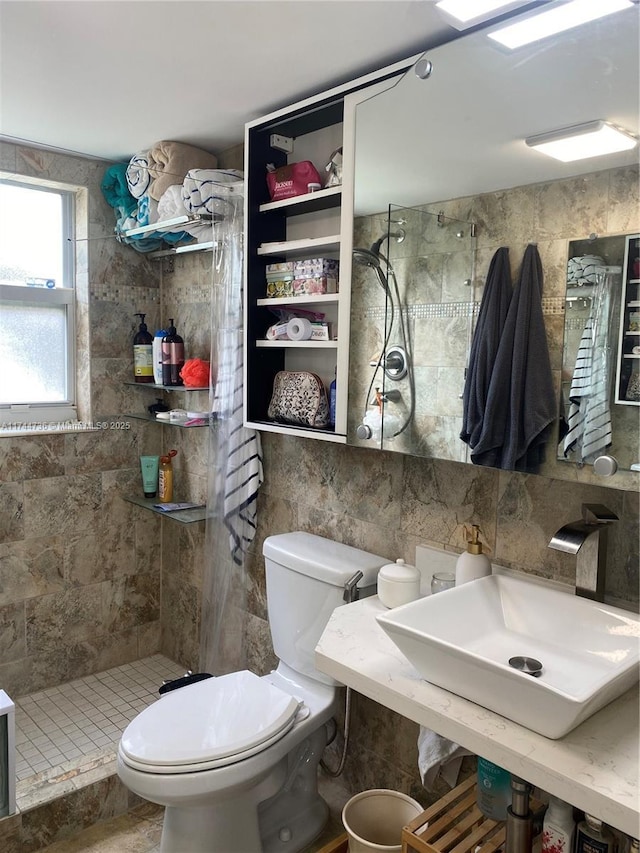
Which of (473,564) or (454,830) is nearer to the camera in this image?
(454,830)

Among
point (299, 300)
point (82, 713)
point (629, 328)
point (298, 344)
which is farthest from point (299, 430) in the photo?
point (82, 713)

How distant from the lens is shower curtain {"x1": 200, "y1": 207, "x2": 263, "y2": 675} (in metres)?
2.35

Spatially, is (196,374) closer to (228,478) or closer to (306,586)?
(228,478)

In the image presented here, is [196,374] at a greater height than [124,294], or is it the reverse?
[124,294]

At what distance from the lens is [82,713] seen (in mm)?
2578

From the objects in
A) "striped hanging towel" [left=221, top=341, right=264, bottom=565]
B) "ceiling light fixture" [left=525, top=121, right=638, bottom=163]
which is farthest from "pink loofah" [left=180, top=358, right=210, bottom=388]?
"ceiling light fixture" [left=525, top=121, right=638, bottom=163]

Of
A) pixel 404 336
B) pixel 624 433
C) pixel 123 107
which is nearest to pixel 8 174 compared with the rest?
pixel 123 107

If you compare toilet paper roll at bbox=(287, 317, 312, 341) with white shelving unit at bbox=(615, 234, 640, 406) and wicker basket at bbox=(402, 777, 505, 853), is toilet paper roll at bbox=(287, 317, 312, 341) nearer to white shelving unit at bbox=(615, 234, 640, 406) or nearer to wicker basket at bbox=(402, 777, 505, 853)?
white shelving unit at bbox=(615, 234, 640, 406)

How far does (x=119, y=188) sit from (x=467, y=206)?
1751 millimetres

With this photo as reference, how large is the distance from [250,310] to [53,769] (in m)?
1.68

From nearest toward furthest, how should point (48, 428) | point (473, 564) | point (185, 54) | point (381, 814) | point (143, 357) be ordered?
point (473, 564) → point (185, 54) → point (381, 814) → point (48, 428) → point (143, 357)

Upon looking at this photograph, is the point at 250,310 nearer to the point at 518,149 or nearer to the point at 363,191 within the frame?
the point at 363,191

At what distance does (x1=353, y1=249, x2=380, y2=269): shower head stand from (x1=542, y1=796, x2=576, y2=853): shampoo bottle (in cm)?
136

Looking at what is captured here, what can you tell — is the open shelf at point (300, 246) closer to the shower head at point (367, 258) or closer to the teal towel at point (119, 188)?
the shower head at point (367, 258)
